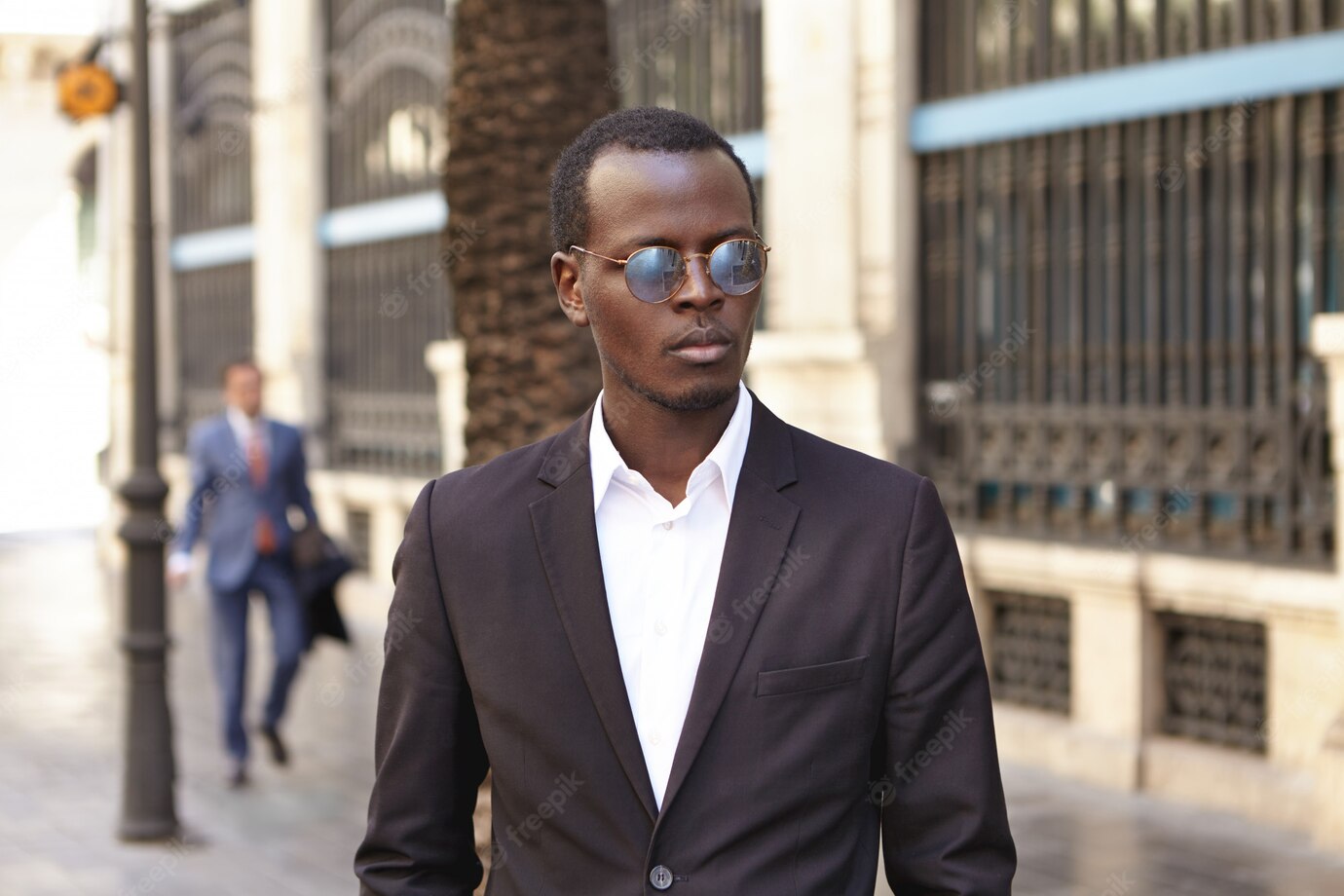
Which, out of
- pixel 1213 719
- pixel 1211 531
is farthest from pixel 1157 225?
pixel 1213 719

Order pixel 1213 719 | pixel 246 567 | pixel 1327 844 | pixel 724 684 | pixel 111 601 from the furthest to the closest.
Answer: pixel 111 601
pixel 246 567
pixel 1213 719
pixel 1327 844
pixel 724 684

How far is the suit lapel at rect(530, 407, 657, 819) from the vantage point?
209 centimetres

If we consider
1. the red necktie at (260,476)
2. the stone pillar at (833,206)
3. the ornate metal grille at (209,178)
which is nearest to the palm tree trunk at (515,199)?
the red necktie at (260,476)

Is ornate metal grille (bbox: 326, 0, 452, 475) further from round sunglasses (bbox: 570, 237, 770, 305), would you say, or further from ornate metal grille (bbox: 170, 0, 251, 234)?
round sunglasses (bbox: 570, 237, 770, 305)

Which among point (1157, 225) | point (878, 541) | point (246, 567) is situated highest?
point (1157, 225)

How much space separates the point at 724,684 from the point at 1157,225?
686cm

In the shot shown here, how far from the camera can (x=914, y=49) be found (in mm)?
9773

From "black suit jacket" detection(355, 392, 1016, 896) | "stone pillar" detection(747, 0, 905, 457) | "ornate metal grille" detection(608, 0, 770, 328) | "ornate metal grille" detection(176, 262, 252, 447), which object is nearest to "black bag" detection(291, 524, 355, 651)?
"stone pillar" detection(747, 0, 905, 457)

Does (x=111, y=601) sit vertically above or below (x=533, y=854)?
below

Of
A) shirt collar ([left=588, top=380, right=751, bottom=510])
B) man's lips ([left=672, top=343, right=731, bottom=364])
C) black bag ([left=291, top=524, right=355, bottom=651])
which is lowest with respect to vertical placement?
black bag ([left=291, top=524, right=355, bottom=651])

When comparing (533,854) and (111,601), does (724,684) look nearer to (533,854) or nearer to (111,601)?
(533,854)

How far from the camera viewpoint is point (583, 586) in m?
2.17

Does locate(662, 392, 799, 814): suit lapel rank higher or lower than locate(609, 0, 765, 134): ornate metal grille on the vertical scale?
lower

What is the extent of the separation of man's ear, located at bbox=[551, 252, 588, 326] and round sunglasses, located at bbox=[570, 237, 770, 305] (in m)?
0.15
